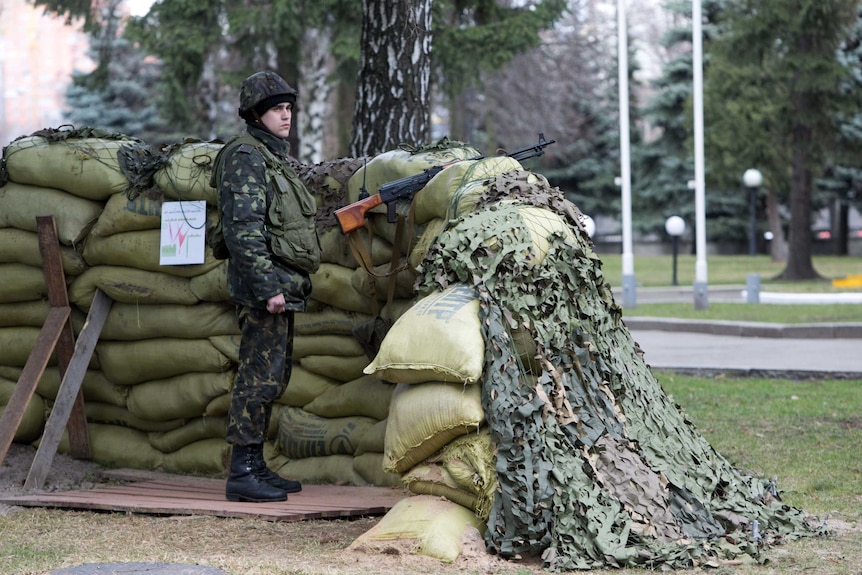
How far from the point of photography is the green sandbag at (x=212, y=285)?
225 inches

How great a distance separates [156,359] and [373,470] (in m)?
1.34

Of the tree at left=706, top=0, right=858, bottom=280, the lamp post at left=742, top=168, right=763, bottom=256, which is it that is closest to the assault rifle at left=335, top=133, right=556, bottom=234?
the tree at left=706, top=0, right=858, bottom=280

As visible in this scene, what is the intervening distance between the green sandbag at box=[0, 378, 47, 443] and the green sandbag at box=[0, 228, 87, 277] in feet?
2.32

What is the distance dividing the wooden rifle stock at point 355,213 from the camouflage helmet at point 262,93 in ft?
1.91

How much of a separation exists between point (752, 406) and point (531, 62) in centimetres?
2546

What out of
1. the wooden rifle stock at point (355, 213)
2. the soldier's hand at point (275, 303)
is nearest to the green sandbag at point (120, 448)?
the soldier's hand at point (275, 303)

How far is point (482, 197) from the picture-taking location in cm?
479

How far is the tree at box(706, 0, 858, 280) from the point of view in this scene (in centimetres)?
2339

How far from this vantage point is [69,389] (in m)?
5.79

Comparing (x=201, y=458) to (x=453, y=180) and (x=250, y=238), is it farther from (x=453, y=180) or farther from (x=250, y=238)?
(x=453, y=180)

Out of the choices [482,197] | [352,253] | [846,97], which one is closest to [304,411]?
[352,253]

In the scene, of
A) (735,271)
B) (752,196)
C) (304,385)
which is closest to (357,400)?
(304,385)

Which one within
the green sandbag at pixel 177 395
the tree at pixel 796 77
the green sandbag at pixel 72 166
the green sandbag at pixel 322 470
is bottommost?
the green sandbag at pixel 322 470

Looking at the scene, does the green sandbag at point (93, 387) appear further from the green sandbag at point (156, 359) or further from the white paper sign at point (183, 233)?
the white paper sign at point (183, 233)
